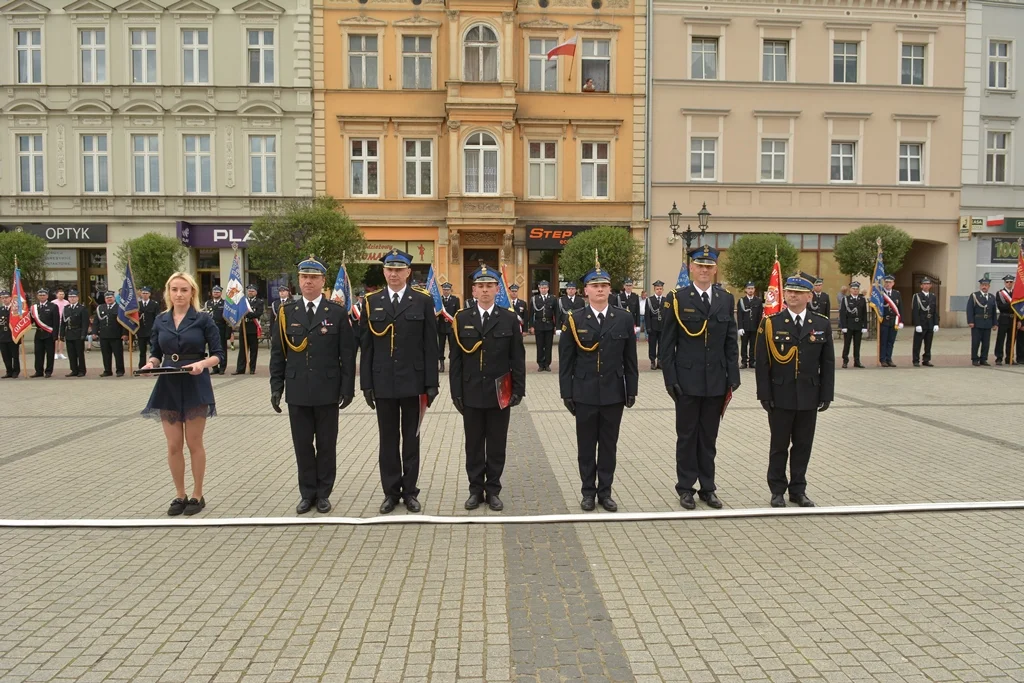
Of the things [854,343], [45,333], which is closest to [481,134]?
[854,343]

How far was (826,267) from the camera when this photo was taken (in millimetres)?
30344

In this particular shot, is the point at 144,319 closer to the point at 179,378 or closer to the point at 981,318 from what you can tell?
the point at 179,378

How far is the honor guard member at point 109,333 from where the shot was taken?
651 inches

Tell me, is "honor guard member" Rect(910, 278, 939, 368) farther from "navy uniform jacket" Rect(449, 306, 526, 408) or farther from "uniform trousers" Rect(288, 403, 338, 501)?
"uniform trousers" Rect(288, 403, 338, 501)

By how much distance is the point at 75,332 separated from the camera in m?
16.8

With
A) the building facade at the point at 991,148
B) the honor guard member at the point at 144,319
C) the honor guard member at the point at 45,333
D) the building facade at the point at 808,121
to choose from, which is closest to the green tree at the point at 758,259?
the building facade at the point at 808,121

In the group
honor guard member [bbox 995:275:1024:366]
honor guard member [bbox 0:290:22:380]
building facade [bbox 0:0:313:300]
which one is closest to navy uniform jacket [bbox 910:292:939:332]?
honor guard member [bbox 995:275:1024:366]

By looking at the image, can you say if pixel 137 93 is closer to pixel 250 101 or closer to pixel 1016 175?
pixel 250 101

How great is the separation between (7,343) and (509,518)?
51.4 feet

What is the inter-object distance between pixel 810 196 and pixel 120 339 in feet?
83.2

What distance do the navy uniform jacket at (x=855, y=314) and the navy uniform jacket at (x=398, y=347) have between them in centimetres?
1411

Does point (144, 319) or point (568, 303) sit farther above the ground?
point (568, 303)

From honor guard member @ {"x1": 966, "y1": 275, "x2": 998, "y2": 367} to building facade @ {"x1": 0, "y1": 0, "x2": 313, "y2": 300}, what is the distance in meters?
22.5

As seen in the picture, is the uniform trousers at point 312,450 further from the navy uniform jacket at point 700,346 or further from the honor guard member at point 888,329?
the honor guard member at point 888,329
